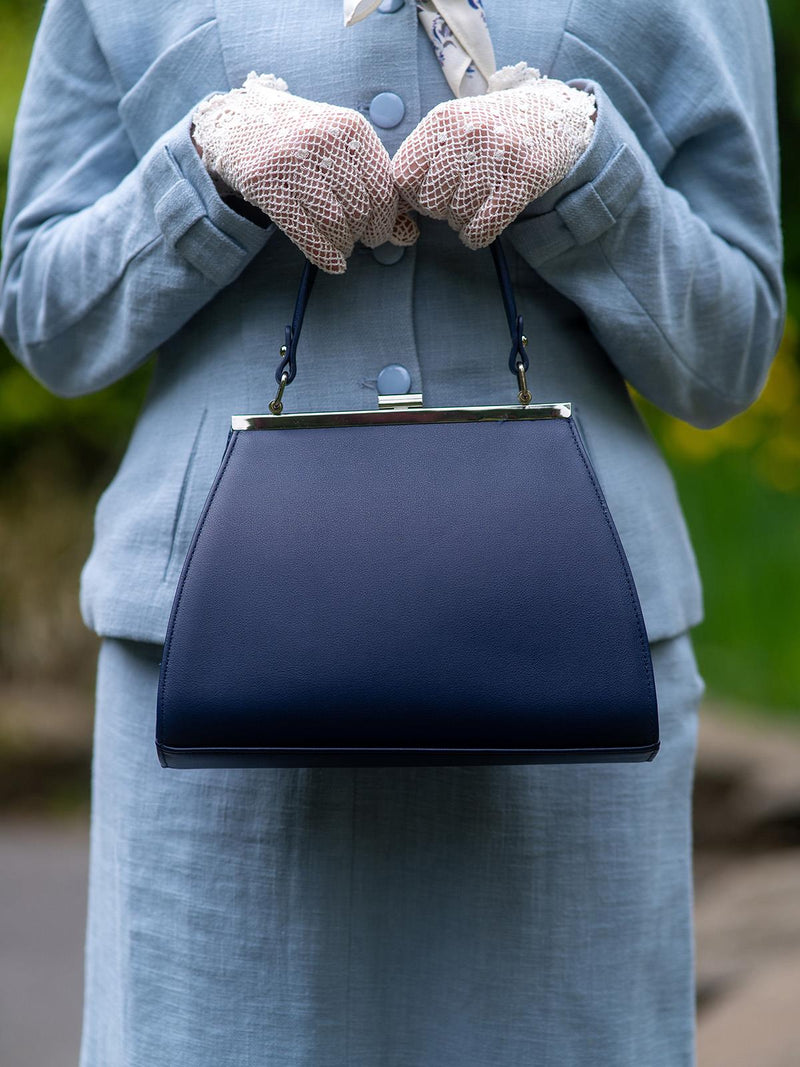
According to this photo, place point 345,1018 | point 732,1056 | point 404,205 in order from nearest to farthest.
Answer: point 404,205 → point 345,1018 → point 732,1056

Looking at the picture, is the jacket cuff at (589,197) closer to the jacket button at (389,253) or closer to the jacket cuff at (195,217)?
the jacket button at (389,253)

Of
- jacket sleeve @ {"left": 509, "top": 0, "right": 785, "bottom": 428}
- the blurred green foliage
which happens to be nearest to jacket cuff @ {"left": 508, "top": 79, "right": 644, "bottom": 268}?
jacket sleeve @ {"left": 509, "top": 0, "right": 785, "bottom": 428}

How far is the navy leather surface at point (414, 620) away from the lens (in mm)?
977

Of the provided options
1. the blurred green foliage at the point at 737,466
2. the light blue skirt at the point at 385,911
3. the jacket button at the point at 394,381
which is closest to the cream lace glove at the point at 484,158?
the jacket button at the point at 394,381

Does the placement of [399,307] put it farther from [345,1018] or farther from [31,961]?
[31,961]

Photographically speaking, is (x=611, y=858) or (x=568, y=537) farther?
(x=611, y=858)

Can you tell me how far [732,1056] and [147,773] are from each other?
1.37m

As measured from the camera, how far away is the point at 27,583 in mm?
4555

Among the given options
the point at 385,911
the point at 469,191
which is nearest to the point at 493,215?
the point at 469,191

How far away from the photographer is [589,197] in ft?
3.64

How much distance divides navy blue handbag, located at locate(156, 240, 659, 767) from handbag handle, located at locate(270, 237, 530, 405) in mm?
73

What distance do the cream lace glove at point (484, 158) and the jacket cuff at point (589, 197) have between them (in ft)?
0.10

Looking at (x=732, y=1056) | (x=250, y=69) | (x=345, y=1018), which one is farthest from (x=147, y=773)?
(x=732, y=1056)

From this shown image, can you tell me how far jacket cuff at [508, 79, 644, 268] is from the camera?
43.6 inches
